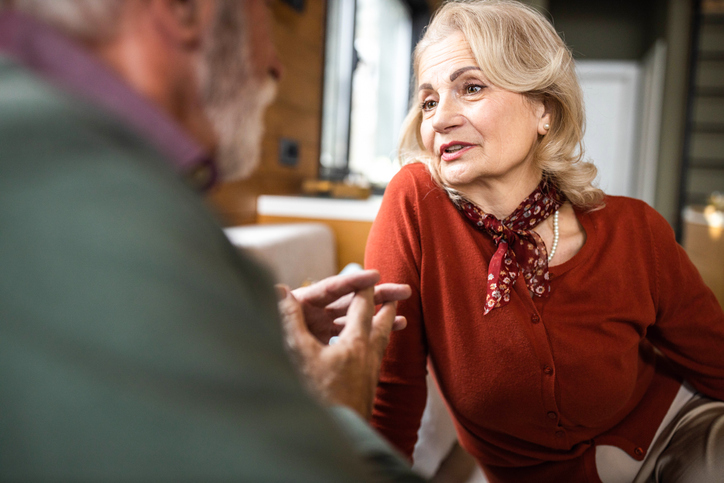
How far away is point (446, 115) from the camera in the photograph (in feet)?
3.30

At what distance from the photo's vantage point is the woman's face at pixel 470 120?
1000 mm

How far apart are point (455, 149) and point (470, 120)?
0.06 meters

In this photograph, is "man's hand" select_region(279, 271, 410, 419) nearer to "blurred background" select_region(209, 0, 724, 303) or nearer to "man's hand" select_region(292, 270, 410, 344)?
"man's hand" select_region(292, 270, 410, 344)

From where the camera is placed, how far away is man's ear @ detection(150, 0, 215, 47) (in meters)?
→ 0.43

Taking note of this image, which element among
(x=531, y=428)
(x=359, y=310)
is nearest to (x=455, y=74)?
Answer: (x=359, y=310)

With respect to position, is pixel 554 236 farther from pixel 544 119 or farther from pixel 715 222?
pixel 715 222

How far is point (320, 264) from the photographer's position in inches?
89.8

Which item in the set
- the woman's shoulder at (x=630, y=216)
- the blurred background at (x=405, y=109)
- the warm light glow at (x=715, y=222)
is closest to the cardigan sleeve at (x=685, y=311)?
the woman's shoulder at (x=630, y=216)

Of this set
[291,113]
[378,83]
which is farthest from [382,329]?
[378,83]

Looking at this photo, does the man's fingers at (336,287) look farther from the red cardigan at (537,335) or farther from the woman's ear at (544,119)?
the woman's ear at (544,119)

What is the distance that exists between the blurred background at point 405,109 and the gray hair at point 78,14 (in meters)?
0.93

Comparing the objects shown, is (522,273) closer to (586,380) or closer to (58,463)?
(586,380)

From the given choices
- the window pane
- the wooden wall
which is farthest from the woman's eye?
the window pane

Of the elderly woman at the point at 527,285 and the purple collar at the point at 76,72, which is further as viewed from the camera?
the elderly woman at the point at 527,285
